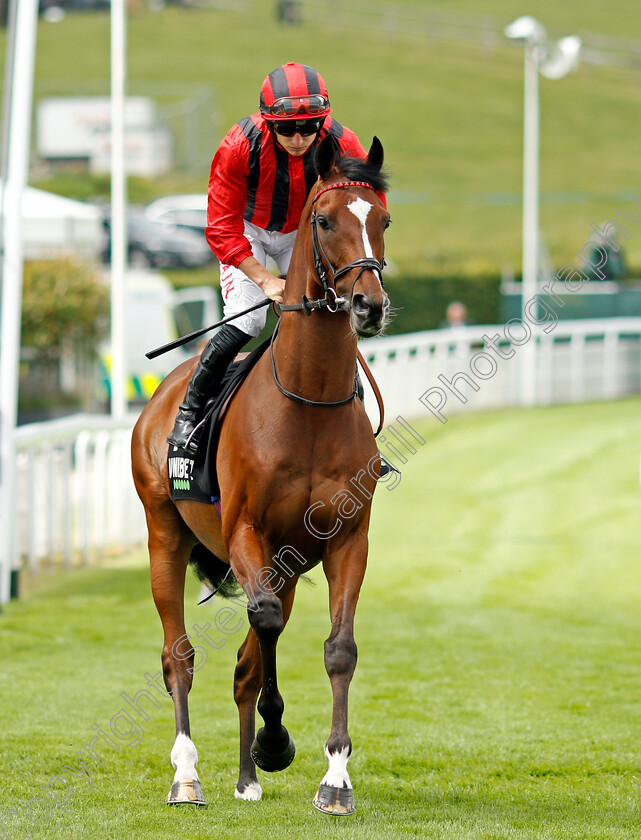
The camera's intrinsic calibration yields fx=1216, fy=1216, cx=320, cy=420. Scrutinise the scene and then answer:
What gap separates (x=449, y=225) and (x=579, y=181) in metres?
6.98

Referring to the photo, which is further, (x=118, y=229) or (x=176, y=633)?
(x=118, y=229)

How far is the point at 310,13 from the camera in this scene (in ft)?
189

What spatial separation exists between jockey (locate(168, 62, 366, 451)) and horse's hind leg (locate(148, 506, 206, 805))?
1.90ft

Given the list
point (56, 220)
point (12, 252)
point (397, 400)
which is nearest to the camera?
point (12, 252)

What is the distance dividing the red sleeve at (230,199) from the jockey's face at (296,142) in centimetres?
15

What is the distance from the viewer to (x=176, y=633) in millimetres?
5039

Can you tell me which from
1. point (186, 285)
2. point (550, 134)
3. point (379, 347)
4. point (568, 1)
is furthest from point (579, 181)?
point (379, 347)

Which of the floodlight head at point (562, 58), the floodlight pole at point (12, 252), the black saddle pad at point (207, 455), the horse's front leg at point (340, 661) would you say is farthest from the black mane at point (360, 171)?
the floodlight head at point (562, 58)

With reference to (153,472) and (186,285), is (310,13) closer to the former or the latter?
(186,285)

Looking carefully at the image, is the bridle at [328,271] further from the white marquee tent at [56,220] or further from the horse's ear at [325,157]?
the white marquee tent at [56,220]

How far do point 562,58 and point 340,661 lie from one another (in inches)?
622

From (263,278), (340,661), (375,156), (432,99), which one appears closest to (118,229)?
(263,278)

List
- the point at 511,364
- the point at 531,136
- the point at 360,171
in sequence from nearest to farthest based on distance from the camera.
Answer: the point at 360,171 → the point at 531,136 → the point at 511,364

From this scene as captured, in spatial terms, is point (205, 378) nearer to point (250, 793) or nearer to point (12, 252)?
point (250, 793)
